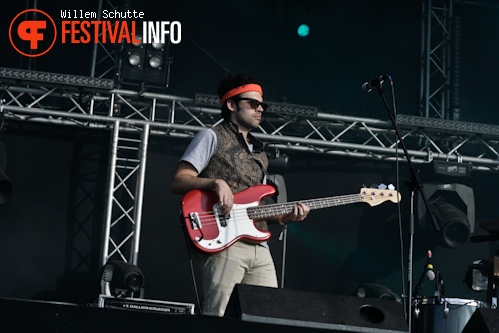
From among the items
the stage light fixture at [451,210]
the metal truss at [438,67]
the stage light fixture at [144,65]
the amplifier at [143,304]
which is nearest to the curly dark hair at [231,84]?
the amplifier at [143,304]

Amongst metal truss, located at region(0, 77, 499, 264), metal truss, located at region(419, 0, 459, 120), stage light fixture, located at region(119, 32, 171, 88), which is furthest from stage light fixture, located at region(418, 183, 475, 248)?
stage light fixture, located at region(119, 32, 171, 88)

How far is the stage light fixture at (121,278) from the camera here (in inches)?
281

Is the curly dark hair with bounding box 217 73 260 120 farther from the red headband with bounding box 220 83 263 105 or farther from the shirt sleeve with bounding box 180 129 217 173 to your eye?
the shirt sleeve with bounding box 180 129 217 173

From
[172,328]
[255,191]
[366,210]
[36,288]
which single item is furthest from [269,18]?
[172,328]

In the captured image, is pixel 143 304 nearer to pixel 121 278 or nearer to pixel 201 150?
pixel 121 278

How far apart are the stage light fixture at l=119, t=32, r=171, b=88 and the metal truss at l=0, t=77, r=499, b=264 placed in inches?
6.2

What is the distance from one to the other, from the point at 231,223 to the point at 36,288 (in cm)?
503

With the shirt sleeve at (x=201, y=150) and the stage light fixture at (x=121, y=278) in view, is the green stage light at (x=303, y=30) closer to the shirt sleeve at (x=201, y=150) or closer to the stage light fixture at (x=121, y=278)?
the stage light fixture at (x=121, y=278)

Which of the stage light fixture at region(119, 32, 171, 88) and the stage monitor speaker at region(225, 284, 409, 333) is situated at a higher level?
the stage light fixture at region(119, 32, 171, 88)

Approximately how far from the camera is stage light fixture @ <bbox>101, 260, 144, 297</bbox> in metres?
7.14

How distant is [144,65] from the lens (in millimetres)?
8141

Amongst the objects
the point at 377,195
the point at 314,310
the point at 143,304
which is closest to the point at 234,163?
the point at 377,195


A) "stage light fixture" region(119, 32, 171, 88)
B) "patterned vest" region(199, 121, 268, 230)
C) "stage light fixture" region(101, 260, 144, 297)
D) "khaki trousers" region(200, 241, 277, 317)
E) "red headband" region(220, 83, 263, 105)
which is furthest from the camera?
"stage light fixture" region(119, 32, 171, 88)

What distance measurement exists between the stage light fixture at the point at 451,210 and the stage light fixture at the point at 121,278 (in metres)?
3.50
